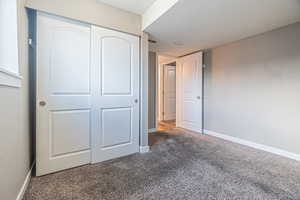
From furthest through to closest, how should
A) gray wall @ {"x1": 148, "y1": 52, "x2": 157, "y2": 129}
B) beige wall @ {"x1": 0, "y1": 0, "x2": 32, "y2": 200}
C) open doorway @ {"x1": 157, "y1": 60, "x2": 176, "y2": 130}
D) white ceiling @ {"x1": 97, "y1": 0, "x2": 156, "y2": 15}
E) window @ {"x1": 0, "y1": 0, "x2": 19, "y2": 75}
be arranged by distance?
open doorway @ {"x1": 157, "y1": 60, "x2": 176, "y2": 130}, gray wall @ {"x1": 148, "y1": 52, "x2": 157, "y2": 129}, white ceiling @ {"x1": 97, "y1": 0, "x2": 156, "y2": 15}, window @ {"x1": 0, "y1": 0, "x2": 19, "y2": 75}, beige wall @ {"x1": 0, "y1": 0, "x2": 32, "y2": 200}

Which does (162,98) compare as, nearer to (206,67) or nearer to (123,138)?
(206,67)

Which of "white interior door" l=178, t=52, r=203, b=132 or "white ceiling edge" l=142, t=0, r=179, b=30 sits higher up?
"white ceiling edge" l=142, t=0, r=179, b=30

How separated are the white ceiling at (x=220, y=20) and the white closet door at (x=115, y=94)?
0.61 m

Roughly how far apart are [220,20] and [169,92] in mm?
3539

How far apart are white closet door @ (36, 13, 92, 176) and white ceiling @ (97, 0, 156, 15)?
1.73ft

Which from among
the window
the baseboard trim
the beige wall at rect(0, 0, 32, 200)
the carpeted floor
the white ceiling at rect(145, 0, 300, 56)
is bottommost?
the carpeted floor

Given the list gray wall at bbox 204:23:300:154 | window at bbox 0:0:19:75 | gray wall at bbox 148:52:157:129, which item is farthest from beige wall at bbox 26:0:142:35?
gray wall at bbox 204:23:300:154

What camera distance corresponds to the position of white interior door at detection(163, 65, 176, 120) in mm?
5512

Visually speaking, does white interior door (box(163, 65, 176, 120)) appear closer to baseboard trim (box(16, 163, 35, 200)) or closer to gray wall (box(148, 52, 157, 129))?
gray wall (box(148, 52, 157, 129))

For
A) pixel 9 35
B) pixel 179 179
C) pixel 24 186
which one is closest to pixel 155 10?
pixel 9 35

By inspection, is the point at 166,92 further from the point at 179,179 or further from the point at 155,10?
the point at 179,179

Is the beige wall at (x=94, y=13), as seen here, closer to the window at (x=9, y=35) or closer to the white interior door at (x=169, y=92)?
the window at (x=9, y=35)

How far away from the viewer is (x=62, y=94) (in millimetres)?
1915

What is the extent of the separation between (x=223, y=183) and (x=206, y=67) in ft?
9.19
